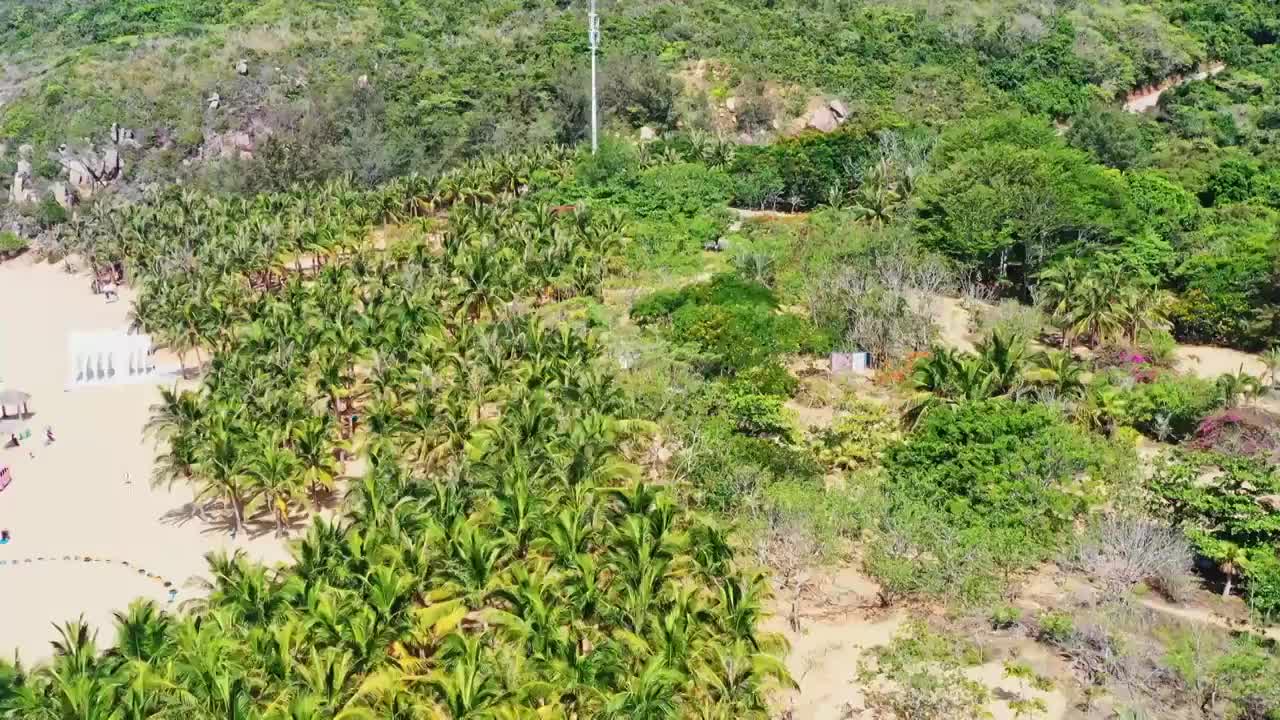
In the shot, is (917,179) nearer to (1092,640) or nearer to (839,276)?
(839,276)

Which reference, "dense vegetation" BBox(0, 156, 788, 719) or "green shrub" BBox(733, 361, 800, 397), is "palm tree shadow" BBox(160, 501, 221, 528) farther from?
"green shrub" BBox(733, 361, 800, 397)

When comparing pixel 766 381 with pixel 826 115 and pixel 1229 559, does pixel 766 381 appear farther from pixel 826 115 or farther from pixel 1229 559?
pixel 826 115

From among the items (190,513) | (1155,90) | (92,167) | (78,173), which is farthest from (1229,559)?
(78,173)

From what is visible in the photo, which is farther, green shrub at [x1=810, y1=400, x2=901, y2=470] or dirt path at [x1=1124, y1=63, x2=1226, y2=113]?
dirt path at [x1=1124, y1=63, x2=1226, y2=113]

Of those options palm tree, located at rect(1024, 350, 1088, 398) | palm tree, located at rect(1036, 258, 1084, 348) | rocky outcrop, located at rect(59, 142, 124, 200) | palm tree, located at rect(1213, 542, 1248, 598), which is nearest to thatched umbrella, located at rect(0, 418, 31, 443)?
palm tree, located at rect(1024, 350, 1088, 398)

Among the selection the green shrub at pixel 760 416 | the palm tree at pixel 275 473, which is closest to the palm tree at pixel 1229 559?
the green shrub at pixel 760 416

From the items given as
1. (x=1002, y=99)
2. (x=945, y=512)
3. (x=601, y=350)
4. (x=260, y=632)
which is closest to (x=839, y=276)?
(x=601, y=350)

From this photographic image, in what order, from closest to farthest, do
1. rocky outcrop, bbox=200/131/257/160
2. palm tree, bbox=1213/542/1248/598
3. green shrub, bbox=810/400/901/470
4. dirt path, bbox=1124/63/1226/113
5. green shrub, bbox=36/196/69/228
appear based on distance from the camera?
palm tree, bbox=1213/542/1248/598 < green shrub, bbox=810/400/901/470 < green shrub, bbox=36/196/69/228 < rocky outcrop, bbox=200/131/257/160 < dirt path, bbox=1124/63/1226/113

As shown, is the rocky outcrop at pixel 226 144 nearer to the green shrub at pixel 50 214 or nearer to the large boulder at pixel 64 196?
the large boulder at pixel 64 196
